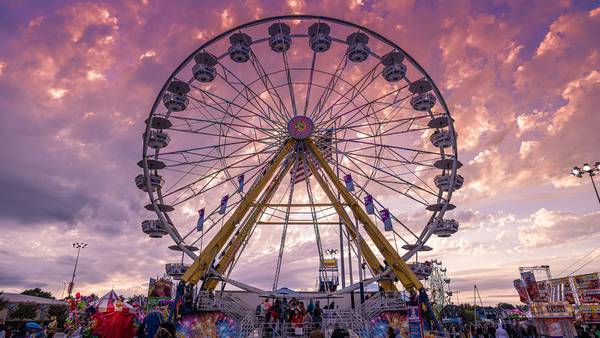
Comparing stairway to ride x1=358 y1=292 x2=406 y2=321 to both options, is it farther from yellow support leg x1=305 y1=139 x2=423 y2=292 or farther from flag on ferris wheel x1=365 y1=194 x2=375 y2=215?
flag on ferris wheel x1=365 y1=194 x2=375 y2=215

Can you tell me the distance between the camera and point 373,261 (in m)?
24.4

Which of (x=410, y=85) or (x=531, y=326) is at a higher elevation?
(x=410, y=85)

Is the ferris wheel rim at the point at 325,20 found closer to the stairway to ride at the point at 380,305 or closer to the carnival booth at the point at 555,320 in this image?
the stairway to ride at the point at 380,305

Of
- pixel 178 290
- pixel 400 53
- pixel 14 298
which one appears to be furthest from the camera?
pixel 14 298

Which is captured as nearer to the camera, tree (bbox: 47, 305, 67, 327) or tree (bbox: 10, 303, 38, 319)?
tree (bbox: 10, 303, 38, 319)

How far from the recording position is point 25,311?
1864 inches

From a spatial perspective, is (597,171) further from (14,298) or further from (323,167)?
(14,298)

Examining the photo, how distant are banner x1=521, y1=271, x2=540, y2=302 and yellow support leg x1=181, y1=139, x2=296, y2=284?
25.6m

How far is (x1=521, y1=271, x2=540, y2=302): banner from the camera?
32409mm

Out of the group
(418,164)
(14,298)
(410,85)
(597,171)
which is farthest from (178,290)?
(14,298)

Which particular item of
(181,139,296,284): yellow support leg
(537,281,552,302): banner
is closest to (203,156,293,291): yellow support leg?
(181,139,296,284): yellow support leg

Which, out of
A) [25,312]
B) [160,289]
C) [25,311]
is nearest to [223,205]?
[160,289]

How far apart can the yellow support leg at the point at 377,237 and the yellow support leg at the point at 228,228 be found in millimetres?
2605

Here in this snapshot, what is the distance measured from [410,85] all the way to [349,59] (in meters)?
4.54
